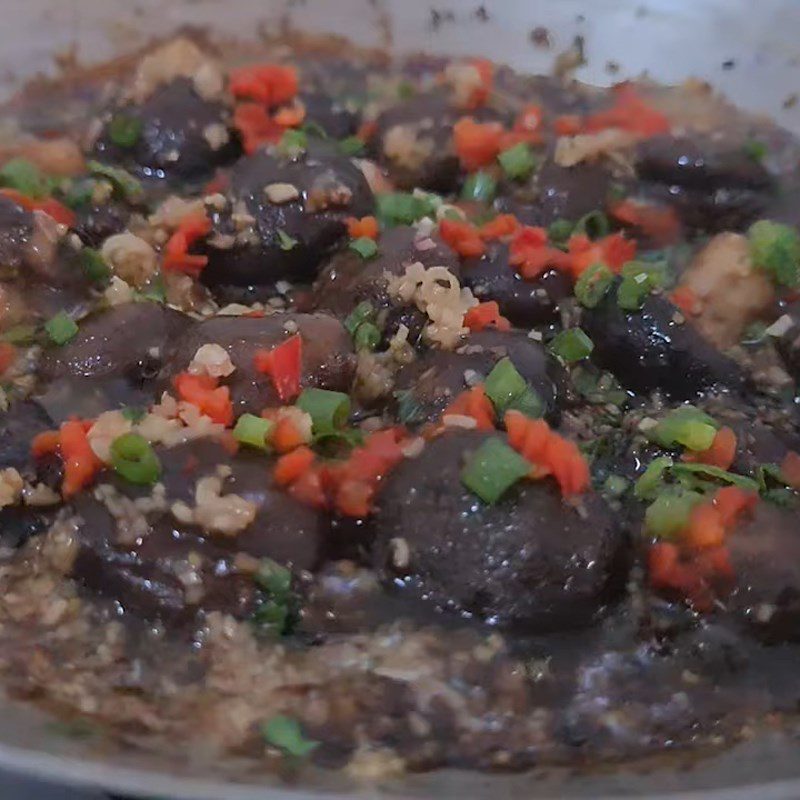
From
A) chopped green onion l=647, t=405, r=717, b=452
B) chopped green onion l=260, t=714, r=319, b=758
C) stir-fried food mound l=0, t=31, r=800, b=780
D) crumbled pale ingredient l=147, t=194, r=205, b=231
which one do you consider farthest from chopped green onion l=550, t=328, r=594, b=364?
chopped green onion l=260, t=714, r=319, b=758

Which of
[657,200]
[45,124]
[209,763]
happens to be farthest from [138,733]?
[45,124]

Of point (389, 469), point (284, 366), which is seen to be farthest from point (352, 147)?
point (389, 469)

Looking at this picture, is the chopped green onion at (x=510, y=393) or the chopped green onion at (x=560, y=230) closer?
the chopped green onion at (x=510, y=393)

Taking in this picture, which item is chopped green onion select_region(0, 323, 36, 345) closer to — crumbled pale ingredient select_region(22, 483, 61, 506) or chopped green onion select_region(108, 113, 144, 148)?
crumbled pale ingredient select_region(22, 483, 61, 506)

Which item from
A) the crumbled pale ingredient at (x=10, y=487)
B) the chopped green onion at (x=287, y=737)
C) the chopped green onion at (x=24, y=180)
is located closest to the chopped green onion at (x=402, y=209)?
the chopped green onion at (x=24, y=180)

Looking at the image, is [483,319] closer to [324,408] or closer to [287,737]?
[324,408]

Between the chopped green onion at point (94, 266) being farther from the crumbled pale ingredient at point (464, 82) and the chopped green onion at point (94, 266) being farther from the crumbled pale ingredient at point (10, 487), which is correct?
the crumbled pale ingredient at point (464, 82)
